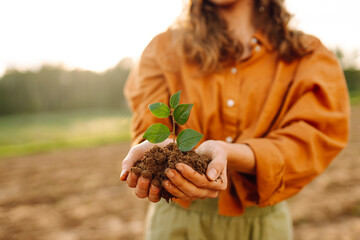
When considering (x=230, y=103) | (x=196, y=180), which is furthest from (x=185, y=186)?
(x=230, y=103)

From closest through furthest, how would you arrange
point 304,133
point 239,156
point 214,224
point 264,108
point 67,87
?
point 239,156
point 304,133
point 264,108
point 214,224
point 67,87

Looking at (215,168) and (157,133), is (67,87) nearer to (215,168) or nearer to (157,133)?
(157,133)

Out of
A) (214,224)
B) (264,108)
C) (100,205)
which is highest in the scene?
(264,108)

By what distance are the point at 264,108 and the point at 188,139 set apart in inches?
27.5

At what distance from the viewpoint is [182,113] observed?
125 cm

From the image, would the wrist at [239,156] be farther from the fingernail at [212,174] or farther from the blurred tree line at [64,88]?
the blurred tree line at [64,88]

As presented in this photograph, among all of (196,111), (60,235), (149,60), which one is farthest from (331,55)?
(60,235)

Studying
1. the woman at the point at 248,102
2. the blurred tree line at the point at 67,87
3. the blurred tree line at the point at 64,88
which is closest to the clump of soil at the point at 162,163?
the woman at the point at 248,102

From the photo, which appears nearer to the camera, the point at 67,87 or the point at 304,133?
the point at 304,133

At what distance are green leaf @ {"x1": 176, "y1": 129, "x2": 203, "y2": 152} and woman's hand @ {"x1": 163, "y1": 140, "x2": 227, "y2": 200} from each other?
4.6 inches

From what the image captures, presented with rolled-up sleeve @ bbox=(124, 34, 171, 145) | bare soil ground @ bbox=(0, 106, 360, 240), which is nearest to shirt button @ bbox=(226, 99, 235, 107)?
rolled-up sleeve @ bbox=(124, 34, 171, 145)

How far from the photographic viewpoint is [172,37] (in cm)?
202

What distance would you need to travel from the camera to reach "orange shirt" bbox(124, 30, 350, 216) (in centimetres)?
158

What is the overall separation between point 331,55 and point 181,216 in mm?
1456
